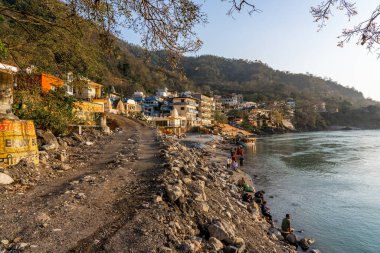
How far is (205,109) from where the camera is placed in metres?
79.9

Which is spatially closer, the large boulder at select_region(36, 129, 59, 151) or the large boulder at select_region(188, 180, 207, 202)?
the large boulder at select_region(188, 180, 207, 202)

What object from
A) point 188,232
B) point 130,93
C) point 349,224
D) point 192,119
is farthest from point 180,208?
point 130,93

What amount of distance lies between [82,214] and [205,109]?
246 feet

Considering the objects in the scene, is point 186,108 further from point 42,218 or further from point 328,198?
point 42,218

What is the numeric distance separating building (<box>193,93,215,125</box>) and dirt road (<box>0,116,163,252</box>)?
67186 mm

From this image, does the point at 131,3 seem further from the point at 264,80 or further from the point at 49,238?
the point at 264,80

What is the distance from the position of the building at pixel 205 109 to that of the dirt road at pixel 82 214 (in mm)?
67186

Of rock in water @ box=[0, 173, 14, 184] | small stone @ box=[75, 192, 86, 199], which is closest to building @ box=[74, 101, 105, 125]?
rock in water @ box=[0, 173, 14, 184]

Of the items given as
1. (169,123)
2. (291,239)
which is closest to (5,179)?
(291,239)

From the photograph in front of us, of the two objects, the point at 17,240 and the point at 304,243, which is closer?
the point at 17,240

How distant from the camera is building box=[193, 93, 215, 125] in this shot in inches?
3034

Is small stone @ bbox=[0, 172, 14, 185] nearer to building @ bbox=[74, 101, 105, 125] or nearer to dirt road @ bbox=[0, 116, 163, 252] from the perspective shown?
dirt road @ bbox=[0, 116, 163, 252]

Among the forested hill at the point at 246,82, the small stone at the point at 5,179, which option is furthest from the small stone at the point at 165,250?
the forested hill at the point at 246,82

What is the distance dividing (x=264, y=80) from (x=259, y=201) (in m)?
169
